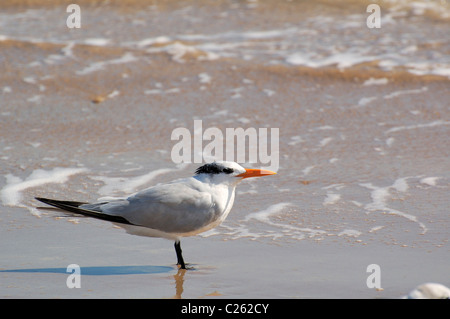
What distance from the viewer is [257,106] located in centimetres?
778

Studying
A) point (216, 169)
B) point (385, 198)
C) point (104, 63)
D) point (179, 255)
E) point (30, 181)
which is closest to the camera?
point (179, 255)

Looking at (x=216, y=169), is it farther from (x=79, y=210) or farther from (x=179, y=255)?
(x=79, y=210)

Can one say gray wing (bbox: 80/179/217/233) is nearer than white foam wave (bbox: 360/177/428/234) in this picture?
Yes

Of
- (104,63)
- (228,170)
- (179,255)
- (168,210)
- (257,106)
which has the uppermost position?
(104,63)

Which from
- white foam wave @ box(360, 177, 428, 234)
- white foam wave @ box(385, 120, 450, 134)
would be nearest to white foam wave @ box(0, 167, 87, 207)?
white foam wave @ box(360, 177, 428, 234)

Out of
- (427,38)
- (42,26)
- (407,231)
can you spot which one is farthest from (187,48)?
A: (407,231)

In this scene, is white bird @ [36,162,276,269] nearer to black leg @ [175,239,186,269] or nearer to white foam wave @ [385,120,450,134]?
black leg @ [175,239,186,269]

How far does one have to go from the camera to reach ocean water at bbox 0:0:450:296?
5223 mm

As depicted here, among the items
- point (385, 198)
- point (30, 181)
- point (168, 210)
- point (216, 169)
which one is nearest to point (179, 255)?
point (168, 210)

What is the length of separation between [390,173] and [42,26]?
6.54m

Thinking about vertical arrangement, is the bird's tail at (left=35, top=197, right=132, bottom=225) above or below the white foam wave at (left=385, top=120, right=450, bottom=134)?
below

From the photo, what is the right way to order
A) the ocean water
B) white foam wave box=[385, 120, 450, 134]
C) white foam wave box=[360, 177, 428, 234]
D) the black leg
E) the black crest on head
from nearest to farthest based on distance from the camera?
the black leg
the black crest on head
white foam wave box=[360, 177, 428, 234]
the ocean water
white foam wave box=[385, 120, 450, 134]

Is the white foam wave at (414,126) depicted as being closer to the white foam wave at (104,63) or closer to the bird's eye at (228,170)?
the bird's eye at (228,170)
